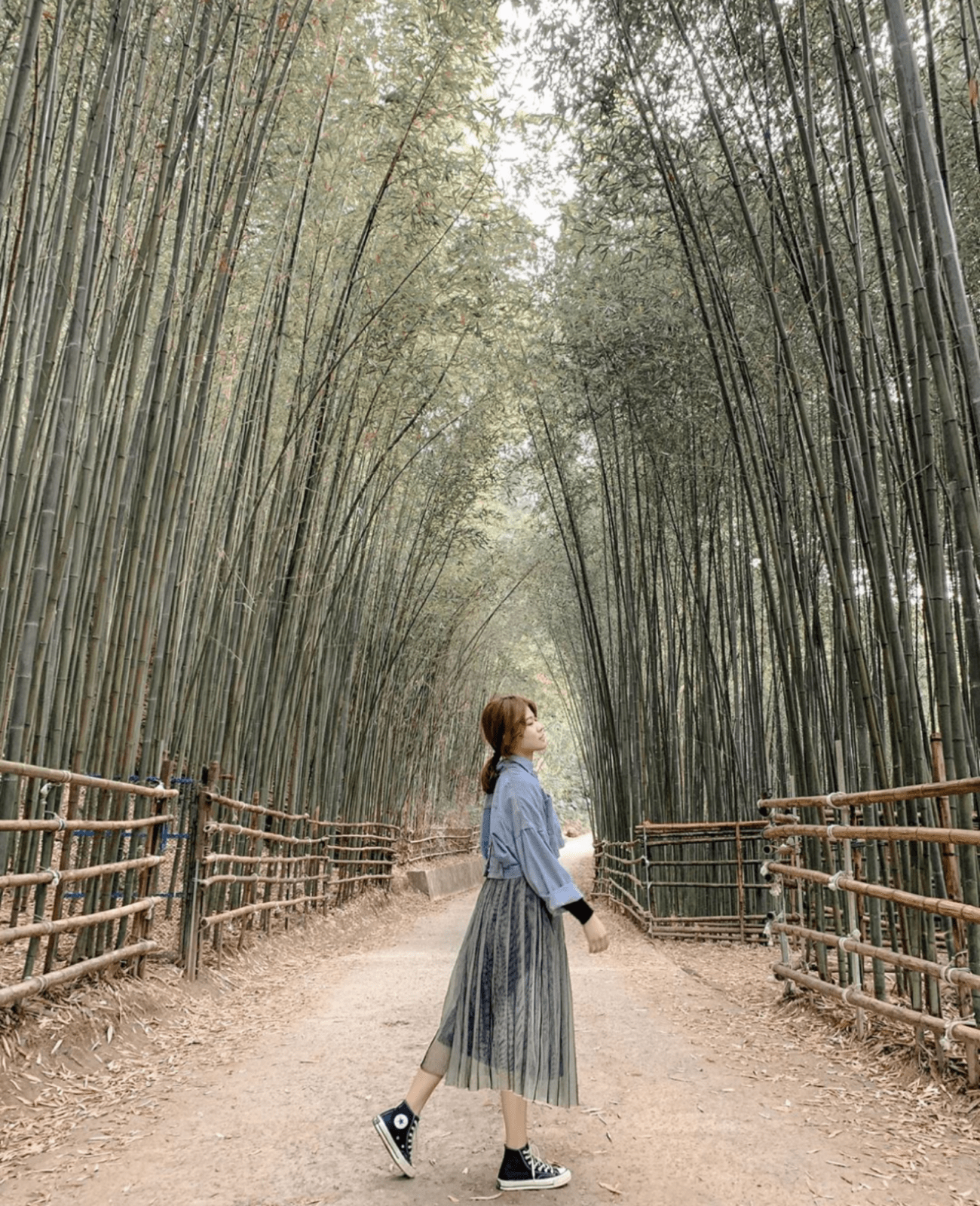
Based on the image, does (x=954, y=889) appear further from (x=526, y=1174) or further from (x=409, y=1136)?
(x=409, y=1136)

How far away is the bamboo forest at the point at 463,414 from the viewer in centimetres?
229

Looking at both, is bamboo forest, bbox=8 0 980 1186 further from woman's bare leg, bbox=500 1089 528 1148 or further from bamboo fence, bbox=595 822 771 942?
woman's bare leg, bbox=500 1089 528 1148

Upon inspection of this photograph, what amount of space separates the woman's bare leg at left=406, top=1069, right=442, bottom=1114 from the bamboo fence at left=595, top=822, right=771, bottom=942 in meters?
3.69


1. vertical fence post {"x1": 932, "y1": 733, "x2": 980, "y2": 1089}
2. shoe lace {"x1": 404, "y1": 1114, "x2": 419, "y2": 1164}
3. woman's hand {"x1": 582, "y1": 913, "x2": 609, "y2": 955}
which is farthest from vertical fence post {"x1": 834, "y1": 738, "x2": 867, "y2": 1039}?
shoe lace {"x1": 404, "y1": 1114, "x2": 419, "y2": 1164}

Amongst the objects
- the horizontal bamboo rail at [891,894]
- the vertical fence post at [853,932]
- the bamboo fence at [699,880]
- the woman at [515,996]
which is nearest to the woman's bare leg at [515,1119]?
the woman at [515,996]

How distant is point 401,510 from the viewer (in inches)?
249

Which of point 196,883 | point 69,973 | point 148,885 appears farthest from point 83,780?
point 196,883

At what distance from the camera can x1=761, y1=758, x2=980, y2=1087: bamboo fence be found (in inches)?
79.2

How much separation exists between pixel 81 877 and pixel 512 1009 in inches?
54.0

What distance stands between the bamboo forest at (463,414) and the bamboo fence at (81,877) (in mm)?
19

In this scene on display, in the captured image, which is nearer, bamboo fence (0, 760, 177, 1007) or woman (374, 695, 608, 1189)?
woman (374, 695, 608, 1189)

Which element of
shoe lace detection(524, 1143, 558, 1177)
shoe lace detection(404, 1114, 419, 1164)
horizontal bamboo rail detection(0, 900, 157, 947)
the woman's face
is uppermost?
the woman's face

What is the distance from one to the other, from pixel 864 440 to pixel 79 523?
225 centimetres

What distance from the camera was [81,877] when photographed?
7.72ft
